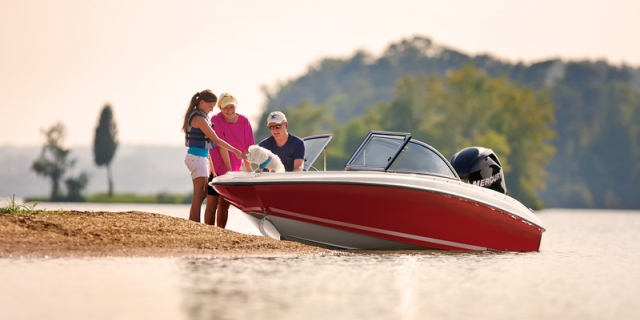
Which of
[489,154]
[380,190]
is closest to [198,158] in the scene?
[380,190]

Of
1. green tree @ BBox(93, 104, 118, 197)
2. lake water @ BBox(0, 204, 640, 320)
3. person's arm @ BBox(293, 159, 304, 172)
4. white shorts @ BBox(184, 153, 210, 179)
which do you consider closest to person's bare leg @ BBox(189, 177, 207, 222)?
white shorts @ BBox(184, 153, 210, 179)

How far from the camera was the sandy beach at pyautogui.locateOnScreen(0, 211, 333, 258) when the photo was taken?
12.3 metres

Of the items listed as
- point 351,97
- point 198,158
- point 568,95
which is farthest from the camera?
point 351,97

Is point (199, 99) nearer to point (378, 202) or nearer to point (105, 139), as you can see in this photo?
point (378, 202)

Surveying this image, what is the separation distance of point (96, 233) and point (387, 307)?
5.57m

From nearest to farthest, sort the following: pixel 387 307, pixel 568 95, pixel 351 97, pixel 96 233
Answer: pixel 387 307 < pixel 96 233 < pixel 568 95 < pixel 351 97

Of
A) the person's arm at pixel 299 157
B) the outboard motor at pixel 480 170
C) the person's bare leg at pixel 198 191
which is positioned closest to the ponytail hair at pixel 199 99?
the person's bare leg at pixel 198 191

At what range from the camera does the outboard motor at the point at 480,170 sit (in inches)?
615

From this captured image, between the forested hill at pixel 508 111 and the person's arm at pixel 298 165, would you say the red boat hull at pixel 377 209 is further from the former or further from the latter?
the forested hill at pixel 508 111

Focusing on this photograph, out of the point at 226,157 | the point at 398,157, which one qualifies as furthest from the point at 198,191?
the point at 398,157

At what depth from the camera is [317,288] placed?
9.89 m

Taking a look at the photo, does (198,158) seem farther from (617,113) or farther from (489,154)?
(617,113)

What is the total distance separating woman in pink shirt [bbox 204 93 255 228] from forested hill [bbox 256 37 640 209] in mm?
63602

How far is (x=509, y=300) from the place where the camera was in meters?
9.52
